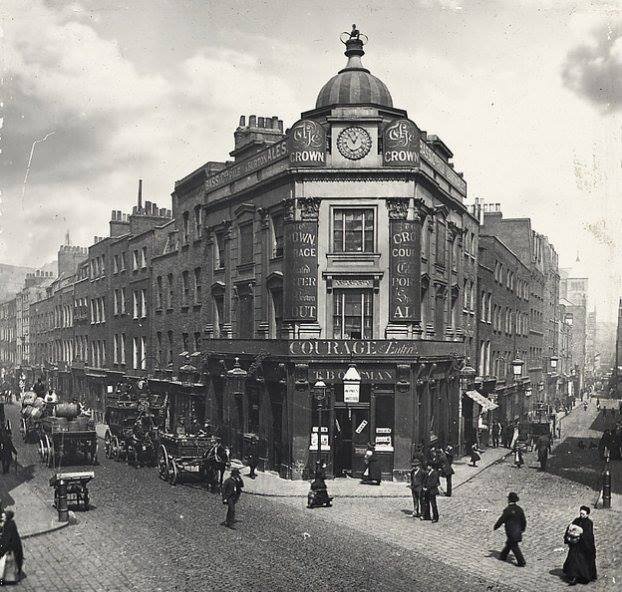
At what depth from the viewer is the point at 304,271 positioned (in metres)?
25.9

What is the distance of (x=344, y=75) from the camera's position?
92.2 feet

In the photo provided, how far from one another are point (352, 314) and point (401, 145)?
6386 millimetres

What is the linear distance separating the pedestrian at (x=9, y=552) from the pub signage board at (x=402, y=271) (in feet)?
51.8

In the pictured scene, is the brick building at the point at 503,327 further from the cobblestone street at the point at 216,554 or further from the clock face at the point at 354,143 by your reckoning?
the cobblestone street at the point at 216,554

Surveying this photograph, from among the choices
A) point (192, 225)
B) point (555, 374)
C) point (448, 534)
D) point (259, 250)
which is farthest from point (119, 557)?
point (555, 374)

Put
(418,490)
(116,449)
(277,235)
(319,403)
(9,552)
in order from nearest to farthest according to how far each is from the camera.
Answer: (9,552) < (418,490) < (319,403) < (116,449) < (277,235)

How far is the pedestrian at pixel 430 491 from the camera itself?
18203mm

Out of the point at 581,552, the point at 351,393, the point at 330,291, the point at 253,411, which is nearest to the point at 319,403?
the point at 351,393

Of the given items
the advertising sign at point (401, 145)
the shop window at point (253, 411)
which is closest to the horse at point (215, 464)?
the shop window at point (253, 411)

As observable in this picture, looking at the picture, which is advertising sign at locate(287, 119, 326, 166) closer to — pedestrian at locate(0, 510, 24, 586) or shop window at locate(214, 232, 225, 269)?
shop window at locate(214, 232, 225, 269)

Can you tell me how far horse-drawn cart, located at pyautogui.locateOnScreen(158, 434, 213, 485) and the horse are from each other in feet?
0.59

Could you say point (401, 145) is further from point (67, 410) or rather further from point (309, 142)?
point (67, 410)

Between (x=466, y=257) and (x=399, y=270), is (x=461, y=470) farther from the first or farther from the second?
(x=466, y=257)

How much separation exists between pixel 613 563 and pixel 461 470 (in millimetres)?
14124
